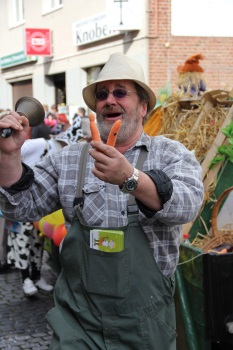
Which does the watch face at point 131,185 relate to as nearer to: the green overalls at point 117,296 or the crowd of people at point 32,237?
the green overalls at point 117,296

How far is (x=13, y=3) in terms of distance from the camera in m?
20.6

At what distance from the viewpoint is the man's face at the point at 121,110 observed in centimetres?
236

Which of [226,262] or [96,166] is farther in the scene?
[226,262]

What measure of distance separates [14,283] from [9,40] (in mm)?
16234

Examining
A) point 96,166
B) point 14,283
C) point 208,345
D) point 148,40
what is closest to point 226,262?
point 208,345

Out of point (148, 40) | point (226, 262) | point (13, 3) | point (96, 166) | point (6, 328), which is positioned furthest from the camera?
point (13, 3)

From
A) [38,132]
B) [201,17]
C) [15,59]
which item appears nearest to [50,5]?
[15,59]

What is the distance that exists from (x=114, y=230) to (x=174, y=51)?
11758mm

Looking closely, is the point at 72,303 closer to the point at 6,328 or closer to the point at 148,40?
the point at 6,328

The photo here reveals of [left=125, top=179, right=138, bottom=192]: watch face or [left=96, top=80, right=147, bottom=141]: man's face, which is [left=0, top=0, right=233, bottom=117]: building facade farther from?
[left=125, top=179, right=138, bottom=192]: watch face

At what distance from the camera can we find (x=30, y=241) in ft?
18.1

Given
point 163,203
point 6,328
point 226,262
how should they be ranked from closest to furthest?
1. point 163,203
2. point 226,262
3. point 6,328

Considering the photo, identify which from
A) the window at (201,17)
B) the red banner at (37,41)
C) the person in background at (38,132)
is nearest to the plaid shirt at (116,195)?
the person in background at (38,132)

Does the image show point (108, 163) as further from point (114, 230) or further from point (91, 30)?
point (91, 30)
